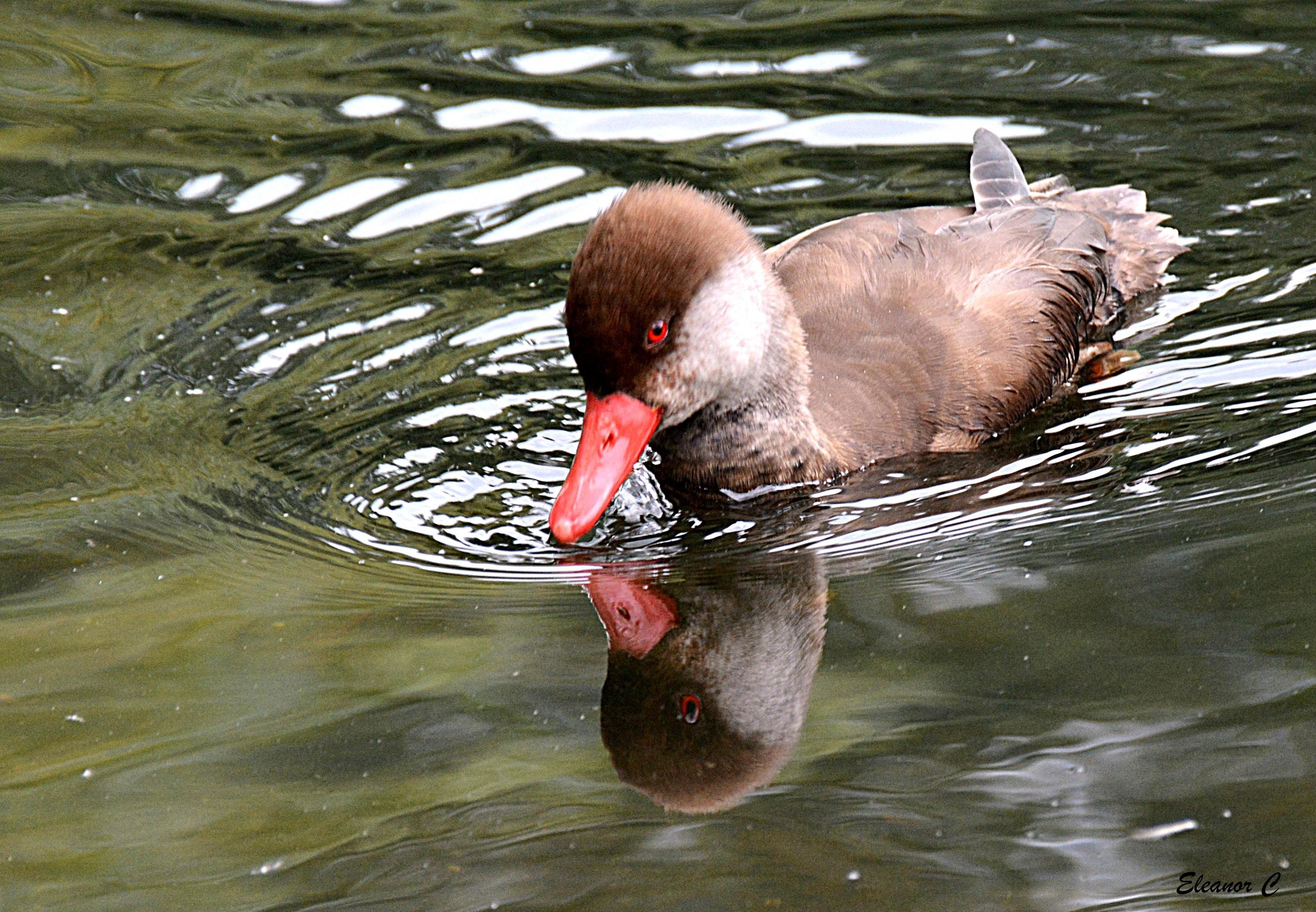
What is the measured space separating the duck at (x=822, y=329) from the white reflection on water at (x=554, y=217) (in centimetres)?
114

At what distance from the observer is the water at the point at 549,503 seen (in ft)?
11.6

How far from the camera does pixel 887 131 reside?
319 inches

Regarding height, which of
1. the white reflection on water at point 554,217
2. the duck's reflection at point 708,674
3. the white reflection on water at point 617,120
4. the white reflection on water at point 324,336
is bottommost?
the duck's reflection at point 708,674

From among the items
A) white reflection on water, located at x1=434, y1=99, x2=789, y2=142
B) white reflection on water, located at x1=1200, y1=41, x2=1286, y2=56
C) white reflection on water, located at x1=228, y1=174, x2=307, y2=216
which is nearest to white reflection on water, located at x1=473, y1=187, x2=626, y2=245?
white reflection on water, located at x1=434, y1=99, x2=789, y2=142

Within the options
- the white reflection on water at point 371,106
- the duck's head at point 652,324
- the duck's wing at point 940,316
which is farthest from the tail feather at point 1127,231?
the white reflection on water at point 371,106

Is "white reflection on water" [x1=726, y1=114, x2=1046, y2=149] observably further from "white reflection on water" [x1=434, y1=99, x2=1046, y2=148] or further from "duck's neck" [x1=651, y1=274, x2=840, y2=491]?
"duck's neck" [x1=651, y1=274, x2=840, y2=491]

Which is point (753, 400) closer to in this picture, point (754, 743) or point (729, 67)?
point (754, 743)

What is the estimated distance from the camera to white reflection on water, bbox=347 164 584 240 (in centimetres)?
749

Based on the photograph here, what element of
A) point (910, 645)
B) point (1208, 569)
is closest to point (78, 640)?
point (910, 645)

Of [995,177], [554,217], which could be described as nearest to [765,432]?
[995,177]

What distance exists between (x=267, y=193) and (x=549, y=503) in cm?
311

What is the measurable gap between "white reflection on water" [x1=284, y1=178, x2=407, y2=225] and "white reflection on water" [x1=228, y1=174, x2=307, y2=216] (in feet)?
0.49

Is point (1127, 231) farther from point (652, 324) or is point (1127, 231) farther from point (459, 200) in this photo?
point (459, 200)

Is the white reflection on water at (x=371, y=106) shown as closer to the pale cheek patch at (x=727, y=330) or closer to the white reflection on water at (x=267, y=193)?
the white reflection on water at (x=267, y=193)
